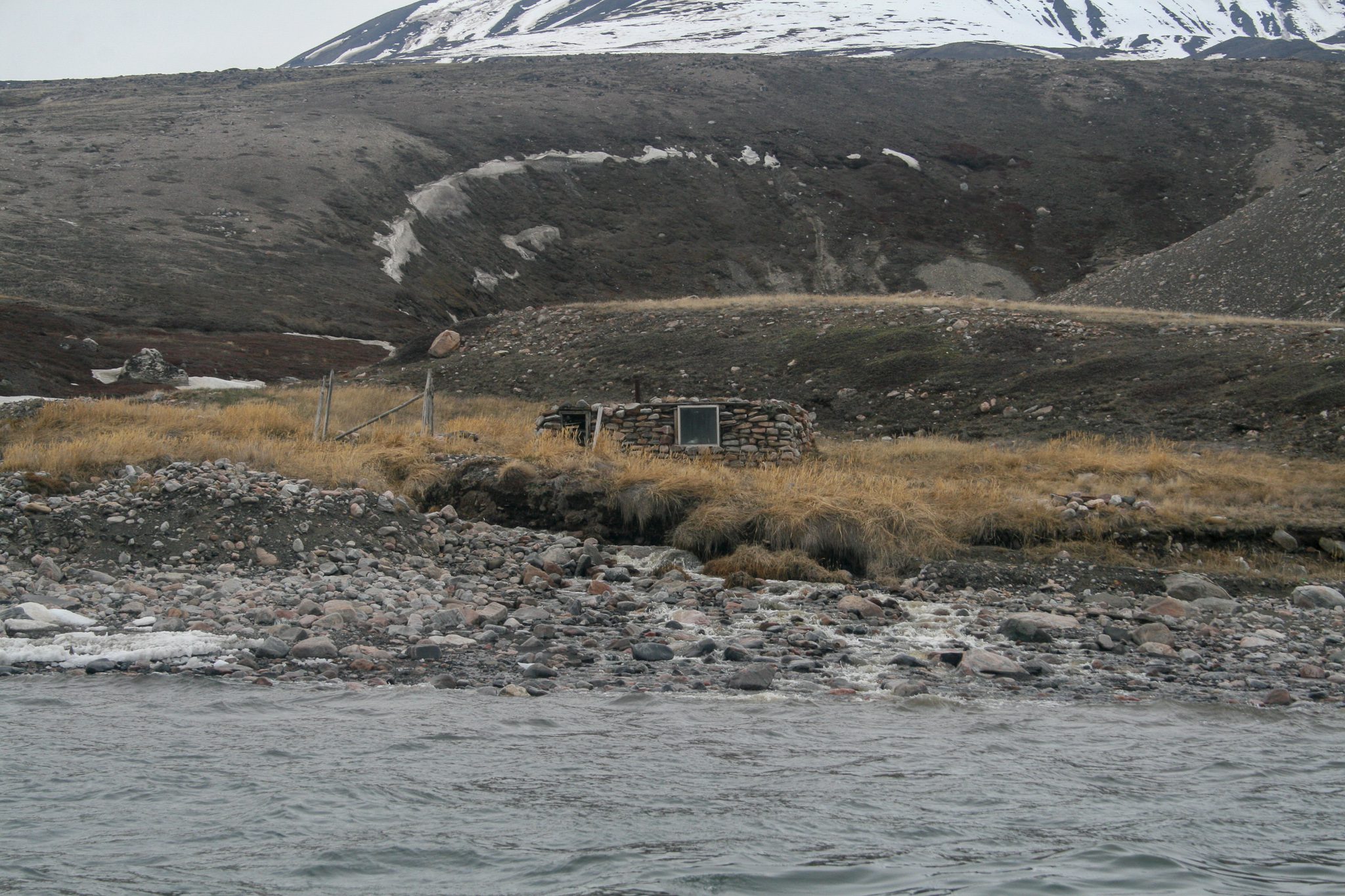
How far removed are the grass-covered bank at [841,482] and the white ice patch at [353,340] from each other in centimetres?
2353

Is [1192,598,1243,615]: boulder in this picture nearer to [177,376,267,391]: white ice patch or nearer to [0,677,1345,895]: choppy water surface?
[0,677,1345,895]: choppy water surface

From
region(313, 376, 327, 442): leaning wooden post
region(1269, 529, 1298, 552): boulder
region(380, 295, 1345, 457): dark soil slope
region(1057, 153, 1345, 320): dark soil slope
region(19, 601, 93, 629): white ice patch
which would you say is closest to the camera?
region(19, 601, 93, 629): white ice patch

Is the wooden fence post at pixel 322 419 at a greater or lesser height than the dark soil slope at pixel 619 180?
lesser

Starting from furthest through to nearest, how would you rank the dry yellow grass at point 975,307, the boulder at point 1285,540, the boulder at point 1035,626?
the dry yellow grass at point 975,307
the boulder at point 1285,540
the boulder at point 1035,626

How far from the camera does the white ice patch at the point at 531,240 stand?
64.7m

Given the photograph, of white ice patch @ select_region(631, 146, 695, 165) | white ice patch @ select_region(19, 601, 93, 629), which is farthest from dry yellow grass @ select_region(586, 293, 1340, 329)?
white ice patch @ select_region(631, 146, 695, 165)

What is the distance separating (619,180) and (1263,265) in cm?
4436

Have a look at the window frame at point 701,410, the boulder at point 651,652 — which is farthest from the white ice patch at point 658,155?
the boulder at point 651,652

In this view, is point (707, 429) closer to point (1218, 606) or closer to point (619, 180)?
point (1218, 606)

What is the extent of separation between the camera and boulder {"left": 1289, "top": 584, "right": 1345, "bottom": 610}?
12578mm

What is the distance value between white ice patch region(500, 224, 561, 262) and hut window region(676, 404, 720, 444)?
1789 inches

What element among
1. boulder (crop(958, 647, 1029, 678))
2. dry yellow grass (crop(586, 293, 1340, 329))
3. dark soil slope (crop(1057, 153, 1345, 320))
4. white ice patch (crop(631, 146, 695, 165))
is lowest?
boulder (crop(958, 647, 1029, 678))

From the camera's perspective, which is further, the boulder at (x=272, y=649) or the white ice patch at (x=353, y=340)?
the white ice patch at (x=353, y=340)

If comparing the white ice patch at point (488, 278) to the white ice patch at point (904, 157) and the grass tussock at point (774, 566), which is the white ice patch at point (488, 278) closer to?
the white ice patch at point (904, 157)
